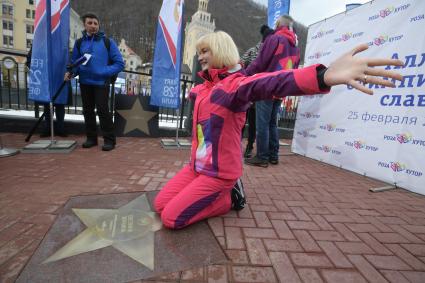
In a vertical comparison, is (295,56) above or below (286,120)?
above

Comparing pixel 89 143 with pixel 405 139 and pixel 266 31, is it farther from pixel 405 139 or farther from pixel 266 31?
pixel 405 139

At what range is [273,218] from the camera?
2.43 meters

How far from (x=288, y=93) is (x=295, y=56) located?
2.67 m

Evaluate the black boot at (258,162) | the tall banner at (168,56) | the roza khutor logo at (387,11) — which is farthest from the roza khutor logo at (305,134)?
the tall banner at (168,56)

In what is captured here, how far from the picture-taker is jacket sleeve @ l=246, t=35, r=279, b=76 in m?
3.69

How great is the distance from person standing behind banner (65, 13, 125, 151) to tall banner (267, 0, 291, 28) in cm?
409

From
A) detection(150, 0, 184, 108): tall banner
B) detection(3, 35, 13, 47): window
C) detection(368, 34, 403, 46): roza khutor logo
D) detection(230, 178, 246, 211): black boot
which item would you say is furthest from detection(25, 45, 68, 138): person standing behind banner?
detection(3, 35, 13, 47): window

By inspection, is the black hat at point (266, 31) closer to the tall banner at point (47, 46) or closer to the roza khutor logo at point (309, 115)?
the roza khutor logo at point (309, 115)

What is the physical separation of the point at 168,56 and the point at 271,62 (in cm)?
209

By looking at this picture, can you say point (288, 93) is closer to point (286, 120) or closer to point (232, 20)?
point (286, 120)

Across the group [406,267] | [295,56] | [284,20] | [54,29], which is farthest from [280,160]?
[54,29]

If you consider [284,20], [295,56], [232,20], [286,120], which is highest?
[232,20]

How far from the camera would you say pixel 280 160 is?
15.6ft

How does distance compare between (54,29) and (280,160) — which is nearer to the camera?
(54,29)
